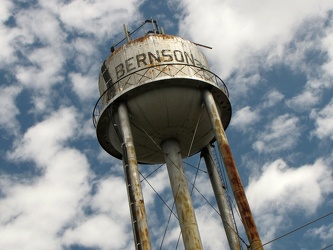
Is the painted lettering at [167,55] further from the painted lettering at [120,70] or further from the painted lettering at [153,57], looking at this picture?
the painted lettering at [120,70]

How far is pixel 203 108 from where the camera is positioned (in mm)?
17859

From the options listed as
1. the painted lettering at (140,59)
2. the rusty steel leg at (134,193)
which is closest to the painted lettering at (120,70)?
the painted lettering at (140,59)

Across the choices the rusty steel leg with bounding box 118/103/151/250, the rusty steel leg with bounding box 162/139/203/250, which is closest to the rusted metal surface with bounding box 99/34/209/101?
the rusty steel leg with bounding box 118/103/151/250

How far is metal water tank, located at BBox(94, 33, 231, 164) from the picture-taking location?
17234 mm

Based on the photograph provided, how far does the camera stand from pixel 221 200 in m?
18.9

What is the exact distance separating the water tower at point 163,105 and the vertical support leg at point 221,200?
0.18m

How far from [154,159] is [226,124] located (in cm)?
365

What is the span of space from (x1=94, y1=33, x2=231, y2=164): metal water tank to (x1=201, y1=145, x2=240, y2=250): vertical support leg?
1.02 m

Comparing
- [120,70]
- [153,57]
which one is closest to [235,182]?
[153,57]

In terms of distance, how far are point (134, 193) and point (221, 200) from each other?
5.29 m

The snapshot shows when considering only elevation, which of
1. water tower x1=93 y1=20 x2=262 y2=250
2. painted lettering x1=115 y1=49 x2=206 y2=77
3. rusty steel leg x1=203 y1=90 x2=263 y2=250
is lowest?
rusty steel leg x1=203 y1=90 x2=263 y2=250

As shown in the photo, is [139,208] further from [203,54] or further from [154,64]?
[203,54]

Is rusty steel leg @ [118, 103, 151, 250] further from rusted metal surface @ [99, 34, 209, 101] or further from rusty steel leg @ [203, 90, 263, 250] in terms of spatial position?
rusty steel leg @ [203, 90, 263, 250]

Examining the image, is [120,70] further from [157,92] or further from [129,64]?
[157,92]
